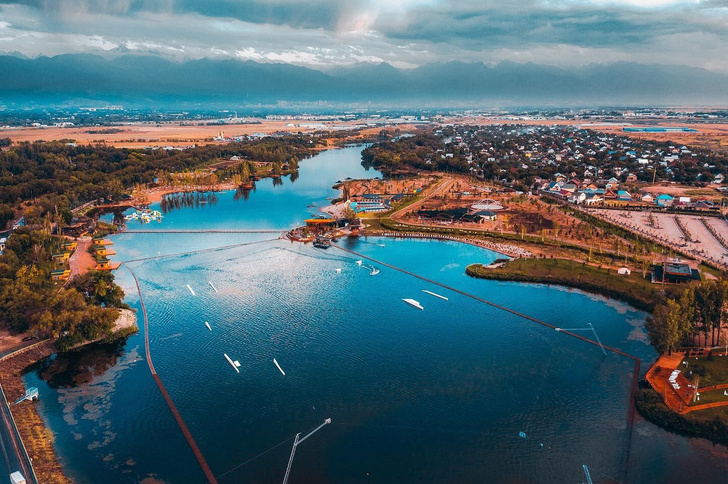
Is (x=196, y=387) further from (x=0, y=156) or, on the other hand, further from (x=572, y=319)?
(x=0, y=156)

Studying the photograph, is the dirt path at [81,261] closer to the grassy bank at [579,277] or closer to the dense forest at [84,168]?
the dense forest at [84,168]

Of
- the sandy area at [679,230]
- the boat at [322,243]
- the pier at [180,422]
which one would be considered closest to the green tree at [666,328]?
the sandy area at [679,230]

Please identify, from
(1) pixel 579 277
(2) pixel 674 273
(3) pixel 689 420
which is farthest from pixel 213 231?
(3) pixel 689 420

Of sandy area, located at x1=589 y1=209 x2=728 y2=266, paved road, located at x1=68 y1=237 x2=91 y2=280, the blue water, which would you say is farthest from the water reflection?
sandy area, located at x1=589 y1=209 x2=728 y2=266

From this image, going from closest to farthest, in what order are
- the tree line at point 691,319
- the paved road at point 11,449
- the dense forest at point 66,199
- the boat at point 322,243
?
the paved road at point 11,449, the tree line at point 691,319, the dense forest at point 66,199, the boat at point 322,243

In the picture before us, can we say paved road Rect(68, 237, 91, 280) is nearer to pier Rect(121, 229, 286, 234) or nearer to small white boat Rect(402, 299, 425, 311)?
pier Rect(121, 229, 286, 234)

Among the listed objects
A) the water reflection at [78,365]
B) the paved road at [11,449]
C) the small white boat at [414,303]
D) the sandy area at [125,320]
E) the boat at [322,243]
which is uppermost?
the boat at [322,243]

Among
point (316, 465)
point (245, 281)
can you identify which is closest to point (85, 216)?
point (245, 281)
